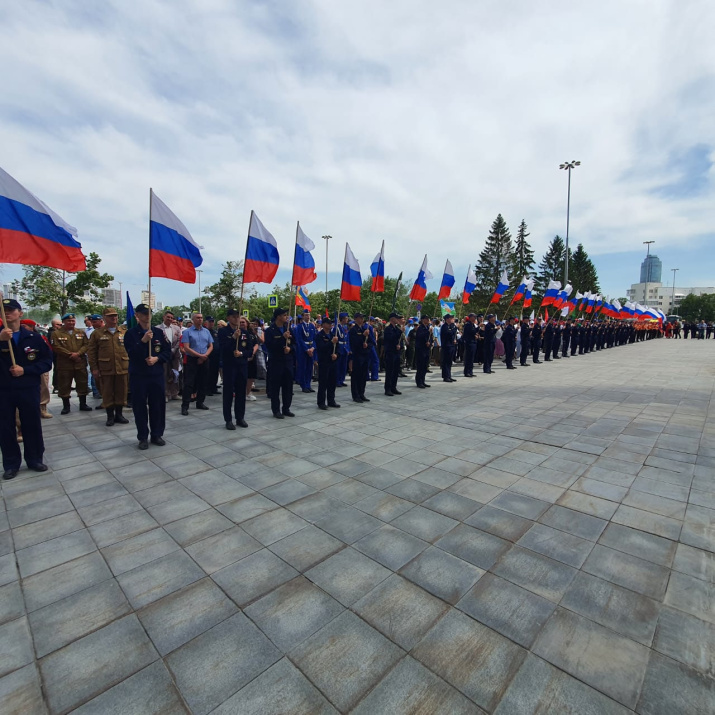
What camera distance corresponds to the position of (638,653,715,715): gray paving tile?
1819 mm

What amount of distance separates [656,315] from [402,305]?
93.1 feet

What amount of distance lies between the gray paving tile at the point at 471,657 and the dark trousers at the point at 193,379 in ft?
23.0

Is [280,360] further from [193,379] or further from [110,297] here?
[110,297]

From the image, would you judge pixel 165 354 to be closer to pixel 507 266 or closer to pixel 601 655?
pixel 601 655

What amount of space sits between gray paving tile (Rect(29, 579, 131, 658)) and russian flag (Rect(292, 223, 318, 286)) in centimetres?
680

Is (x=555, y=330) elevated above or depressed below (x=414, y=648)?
above

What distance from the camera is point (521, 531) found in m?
3.31

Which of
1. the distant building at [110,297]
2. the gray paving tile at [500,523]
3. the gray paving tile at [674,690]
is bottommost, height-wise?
the gray paving tile at [674,690]

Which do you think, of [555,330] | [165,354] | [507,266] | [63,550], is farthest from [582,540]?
[507,266]

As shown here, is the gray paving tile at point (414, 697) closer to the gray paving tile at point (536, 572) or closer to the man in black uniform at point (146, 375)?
the gray paving tile at point (536, 572)

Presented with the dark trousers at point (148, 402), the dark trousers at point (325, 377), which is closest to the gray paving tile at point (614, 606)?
the dark trousers at point (148, 402)

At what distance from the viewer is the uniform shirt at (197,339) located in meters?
8.03

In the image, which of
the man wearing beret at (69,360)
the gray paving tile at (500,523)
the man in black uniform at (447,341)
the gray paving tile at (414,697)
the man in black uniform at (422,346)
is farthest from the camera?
the man in black uniform at (447,341)

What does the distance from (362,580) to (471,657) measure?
85cm
